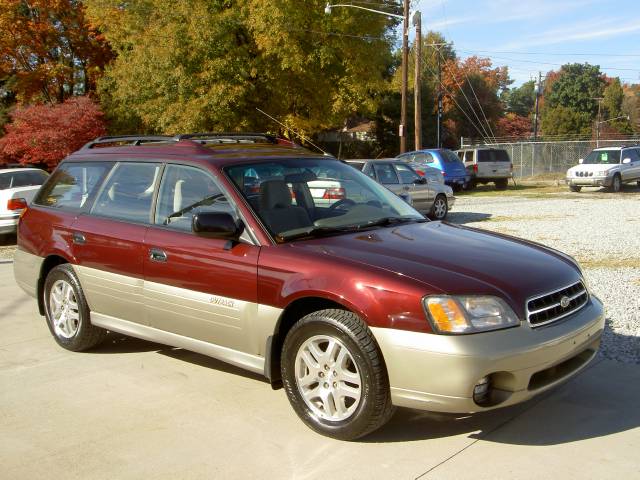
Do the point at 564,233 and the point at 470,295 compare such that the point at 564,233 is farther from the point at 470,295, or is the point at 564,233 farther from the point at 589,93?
the point at 589,93

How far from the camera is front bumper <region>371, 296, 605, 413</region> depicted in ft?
11.8

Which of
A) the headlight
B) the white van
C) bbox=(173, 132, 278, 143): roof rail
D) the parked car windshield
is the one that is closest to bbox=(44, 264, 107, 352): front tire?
bbox=(173, 132, 278, 143): roof rail

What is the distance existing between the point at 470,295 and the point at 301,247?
1.12 m

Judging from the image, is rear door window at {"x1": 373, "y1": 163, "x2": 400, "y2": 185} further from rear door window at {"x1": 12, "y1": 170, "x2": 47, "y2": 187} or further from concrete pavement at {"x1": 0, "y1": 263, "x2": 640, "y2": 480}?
concrete pavement at {"x1": 0, "y1": 263, "x2": 640, "y2": 480}

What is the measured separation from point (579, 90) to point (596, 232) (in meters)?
79.1

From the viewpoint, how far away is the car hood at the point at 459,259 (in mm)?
3789

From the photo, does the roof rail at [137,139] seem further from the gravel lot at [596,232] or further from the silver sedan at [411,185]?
Result: the silver sedan at [411,185]

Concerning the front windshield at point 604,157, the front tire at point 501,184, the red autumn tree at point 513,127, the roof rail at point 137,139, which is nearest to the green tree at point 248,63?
the front tire at point 501,184

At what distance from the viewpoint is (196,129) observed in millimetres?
25719

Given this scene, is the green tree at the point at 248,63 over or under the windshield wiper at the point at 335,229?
over

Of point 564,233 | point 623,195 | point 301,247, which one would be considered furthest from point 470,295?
point 623,195

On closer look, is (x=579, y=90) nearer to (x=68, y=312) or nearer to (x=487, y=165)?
(x=487, y=165)

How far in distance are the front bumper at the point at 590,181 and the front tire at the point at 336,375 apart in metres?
23.4

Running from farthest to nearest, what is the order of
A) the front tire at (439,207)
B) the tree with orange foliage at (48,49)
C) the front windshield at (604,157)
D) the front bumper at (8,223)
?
the tree with orange foliage at (48,49) < the front windshield at (604,157) < the front tire at (439,207) < the front bumper at (8,223)
